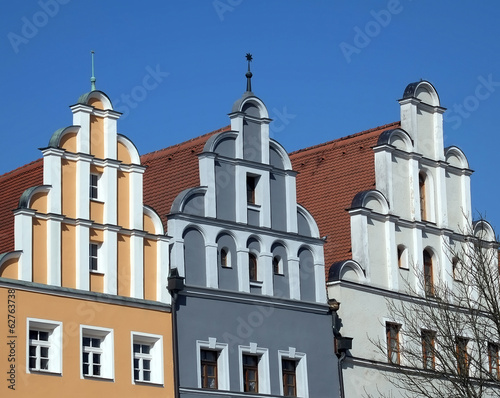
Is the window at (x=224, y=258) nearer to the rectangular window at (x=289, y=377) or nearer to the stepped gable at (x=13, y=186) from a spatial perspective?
the rectangular window at (x=289, y=377)

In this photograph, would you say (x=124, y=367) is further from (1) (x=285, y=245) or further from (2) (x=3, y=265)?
(1) (x=285, y=245)

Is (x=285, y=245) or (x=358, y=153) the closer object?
(x=285, y=245)

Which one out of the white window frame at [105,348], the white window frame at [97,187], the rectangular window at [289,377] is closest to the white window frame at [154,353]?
the white window frame at [105,348]

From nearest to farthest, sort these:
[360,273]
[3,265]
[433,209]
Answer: [3,265]
[360,273]
[433,209]

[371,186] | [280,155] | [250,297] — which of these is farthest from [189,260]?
[371,186]

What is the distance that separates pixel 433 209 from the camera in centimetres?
4831

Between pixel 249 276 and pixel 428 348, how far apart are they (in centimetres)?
560

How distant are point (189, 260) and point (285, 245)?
389 centimetres

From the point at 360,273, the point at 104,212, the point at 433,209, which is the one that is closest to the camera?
the point at 104,212

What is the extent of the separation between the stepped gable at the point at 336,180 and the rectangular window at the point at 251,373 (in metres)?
4.92

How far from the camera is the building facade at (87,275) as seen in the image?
119 feet

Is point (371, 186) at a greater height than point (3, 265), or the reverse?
point (371, 186)

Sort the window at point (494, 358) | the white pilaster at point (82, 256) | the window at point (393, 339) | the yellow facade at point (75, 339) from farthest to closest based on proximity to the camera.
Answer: the window at point (494, 358)
the window at point (393, 339)
the white pilaster at point (82, 256)
the yellow facade at point (75, 339)

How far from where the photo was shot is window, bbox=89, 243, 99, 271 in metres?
38.2
